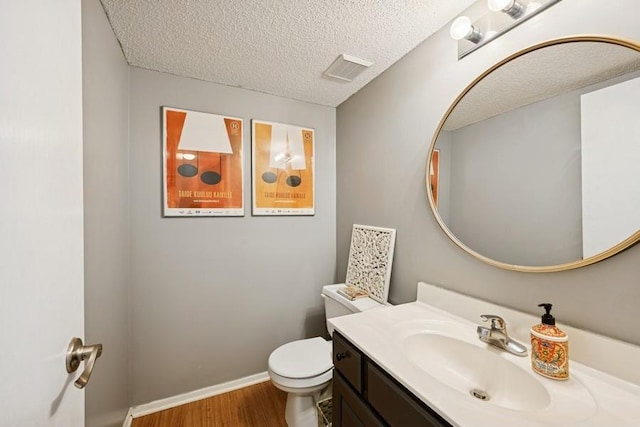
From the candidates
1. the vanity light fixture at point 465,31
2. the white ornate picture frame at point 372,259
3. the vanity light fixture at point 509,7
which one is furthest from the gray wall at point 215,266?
the vanity light fixture at point 509,7

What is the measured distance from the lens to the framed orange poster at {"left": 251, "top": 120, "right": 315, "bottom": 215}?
1.92m

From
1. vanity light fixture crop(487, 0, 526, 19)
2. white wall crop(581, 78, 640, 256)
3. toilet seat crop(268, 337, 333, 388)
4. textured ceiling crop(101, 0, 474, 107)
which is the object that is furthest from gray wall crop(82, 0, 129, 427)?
white wall crop(581, 78, 640, 256)

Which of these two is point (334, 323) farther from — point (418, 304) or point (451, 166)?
point (451, 166)

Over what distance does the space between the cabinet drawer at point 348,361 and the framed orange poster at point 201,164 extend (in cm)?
119

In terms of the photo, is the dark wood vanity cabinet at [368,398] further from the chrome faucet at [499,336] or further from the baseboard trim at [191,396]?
the baseboard trim at [191,396]

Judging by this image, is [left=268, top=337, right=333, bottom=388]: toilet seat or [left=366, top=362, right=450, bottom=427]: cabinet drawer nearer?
[left=366, top=362, right=450, bottom=427]: cabinet drawer

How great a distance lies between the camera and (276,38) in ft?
4.45

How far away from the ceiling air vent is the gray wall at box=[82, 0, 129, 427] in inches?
46.0

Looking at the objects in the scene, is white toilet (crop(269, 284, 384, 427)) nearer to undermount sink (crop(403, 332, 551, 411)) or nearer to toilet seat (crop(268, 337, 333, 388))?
toilet seat (crop(268, 337, 333, 388))

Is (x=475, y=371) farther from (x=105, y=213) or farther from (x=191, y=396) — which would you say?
(x=191, y=396)

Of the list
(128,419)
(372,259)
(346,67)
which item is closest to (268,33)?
(346,67)

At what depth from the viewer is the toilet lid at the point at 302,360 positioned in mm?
1402

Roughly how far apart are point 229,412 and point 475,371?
1.56 metres

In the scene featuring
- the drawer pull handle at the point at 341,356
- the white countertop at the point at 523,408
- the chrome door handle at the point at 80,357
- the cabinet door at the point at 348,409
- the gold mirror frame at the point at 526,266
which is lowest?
the cabinet door at the point at 348,409
